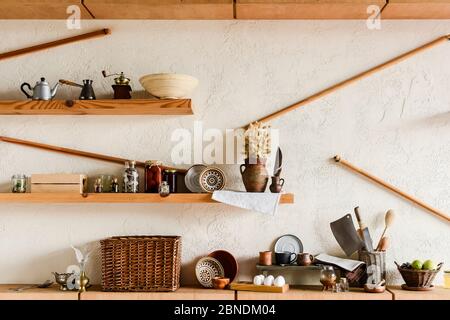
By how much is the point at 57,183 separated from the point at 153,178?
53 centimetres

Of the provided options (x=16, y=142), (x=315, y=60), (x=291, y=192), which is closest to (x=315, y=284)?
(x=291, y=192)

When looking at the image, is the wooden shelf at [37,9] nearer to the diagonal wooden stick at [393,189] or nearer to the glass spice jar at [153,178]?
the glass spice jar at [153,178]

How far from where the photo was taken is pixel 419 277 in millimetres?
2955

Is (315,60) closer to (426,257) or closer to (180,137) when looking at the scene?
(180,137)

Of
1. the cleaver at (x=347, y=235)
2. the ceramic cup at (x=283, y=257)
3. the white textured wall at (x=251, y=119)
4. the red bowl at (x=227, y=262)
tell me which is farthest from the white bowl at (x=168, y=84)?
the cleaver at (x=347, y=235)

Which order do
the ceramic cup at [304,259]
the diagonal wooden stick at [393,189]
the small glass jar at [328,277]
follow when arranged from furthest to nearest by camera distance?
the diagonal wooden stick at [393,189] → the ceramic cup at [304,259] → the small glass jar at [328,277]

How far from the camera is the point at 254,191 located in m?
3.04

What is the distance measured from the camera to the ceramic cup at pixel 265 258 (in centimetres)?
311

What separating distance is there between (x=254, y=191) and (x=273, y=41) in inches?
36.8

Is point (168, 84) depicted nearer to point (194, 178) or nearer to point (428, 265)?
point (194, 178)

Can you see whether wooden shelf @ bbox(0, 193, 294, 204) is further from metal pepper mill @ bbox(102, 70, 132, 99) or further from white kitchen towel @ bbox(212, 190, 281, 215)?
metal pepper mill @ bbox(102, 70, 132, 99)

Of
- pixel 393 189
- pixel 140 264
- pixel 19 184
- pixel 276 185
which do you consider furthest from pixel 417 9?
pixel 19 184

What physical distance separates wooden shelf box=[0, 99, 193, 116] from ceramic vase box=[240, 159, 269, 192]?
0.47 metres

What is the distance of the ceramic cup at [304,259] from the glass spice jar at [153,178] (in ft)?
2.90
